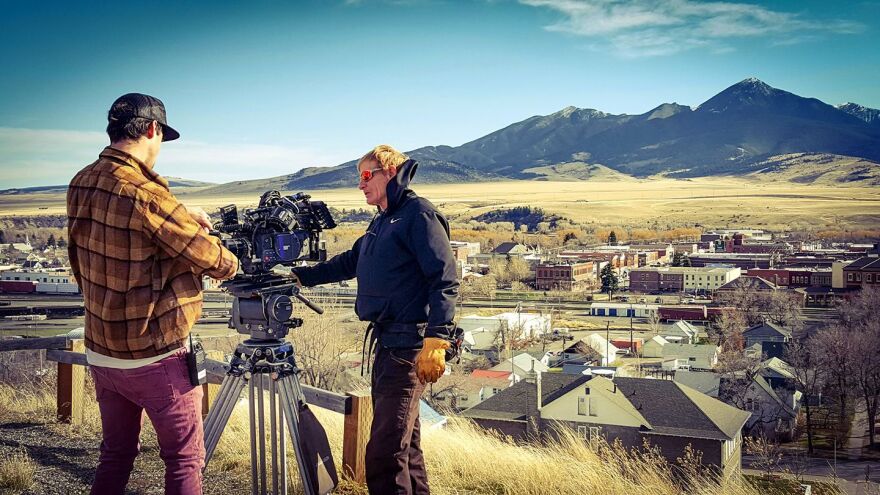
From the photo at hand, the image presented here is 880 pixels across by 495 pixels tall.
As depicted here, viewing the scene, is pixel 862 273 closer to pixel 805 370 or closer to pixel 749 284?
pixel 749 284

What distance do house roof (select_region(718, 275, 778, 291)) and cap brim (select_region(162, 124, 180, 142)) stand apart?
67455 mm

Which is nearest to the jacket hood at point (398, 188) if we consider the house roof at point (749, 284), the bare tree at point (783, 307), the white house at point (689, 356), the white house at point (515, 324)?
the white house at point (689, 356)

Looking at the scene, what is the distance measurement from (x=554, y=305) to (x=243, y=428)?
6140 cm

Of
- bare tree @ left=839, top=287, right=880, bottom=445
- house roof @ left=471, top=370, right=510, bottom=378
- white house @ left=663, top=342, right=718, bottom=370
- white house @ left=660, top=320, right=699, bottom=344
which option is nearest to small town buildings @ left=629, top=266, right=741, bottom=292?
white house @ left=660, top=320, right=699, bottom=344

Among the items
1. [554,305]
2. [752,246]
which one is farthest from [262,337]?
[752,246]

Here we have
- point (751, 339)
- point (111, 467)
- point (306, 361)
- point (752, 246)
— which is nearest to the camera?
point (111, 467)

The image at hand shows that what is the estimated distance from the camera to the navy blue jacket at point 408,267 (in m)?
3.28

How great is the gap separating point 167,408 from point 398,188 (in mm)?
1343

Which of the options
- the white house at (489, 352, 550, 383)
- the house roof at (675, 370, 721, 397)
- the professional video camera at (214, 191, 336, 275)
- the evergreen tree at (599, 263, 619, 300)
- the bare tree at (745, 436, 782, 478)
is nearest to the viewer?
the professional video camera at (214, 191, 336, 275)

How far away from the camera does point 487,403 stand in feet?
80.3

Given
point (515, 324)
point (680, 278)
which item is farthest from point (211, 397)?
point (680, 278)

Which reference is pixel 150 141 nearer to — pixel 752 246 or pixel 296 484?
pixel 296 484

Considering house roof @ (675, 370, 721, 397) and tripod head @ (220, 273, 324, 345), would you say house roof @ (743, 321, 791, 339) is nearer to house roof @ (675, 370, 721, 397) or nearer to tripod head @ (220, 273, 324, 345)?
house roof @ (675, 370, 721, 397)

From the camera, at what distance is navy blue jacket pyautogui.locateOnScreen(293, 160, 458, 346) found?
3.28 metres
